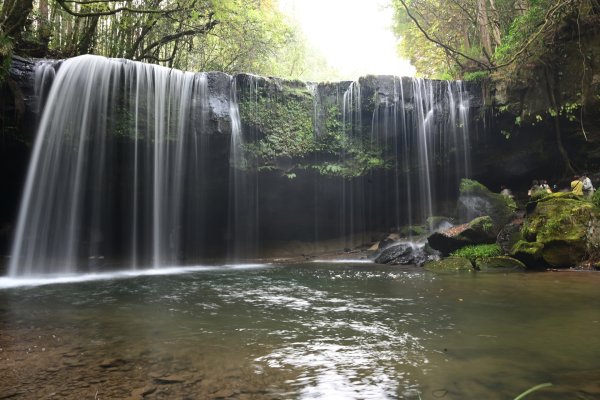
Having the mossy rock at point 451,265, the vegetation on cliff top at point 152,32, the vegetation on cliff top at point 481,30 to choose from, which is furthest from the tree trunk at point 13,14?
the mossy rock at point 451,265

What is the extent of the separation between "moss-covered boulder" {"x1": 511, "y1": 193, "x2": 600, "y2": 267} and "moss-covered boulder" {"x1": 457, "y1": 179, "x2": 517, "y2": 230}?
236 centimetres

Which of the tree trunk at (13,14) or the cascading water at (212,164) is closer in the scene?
the tree trunk at (13,14)

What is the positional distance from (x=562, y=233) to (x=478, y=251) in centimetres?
213

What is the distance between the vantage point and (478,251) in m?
11.3

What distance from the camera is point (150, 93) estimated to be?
499 inches

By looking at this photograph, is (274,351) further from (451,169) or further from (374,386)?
(451,169)

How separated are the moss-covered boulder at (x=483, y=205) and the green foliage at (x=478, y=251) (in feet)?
4.82

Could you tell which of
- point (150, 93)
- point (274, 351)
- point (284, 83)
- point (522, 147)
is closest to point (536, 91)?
point (522, 147)

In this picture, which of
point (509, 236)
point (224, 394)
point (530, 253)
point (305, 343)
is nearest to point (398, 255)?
point (509, 236)

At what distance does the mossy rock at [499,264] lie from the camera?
9.88 meters

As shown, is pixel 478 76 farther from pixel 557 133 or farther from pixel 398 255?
pixel 398 255

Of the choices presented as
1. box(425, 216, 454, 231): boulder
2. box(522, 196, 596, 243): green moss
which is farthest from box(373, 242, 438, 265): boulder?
box(522, 196, 596, 243): green moss

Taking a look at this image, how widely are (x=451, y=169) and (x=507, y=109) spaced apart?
301 centimetres

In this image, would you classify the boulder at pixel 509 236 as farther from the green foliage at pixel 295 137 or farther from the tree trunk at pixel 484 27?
the tree trunk at pixel 484 27
